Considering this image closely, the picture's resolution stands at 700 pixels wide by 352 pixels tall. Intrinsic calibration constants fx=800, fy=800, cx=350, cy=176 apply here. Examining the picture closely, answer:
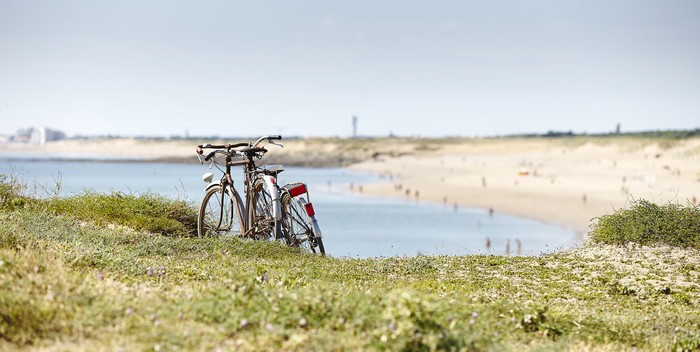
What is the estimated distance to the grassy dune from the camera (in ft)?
21.0

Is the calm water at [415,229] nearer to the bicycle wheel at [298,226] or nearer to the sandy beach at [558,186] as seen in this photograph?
the sandy beach at [558,186]

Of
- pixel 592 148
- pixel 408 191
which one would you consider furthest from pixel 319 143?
pixel 408 191

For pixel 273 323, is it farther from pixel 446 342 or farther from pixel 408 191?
pixel 408 191

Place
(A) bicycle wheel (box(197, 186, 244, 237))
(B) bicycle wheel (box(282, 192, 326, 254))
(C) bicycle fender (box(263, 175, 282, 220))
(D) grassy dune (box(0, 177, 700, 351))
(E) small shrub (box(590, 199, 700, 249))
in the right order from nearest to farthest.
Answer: (D) grassy dune (box(0, 177, 700, 351)) → (C) bicycle fender (box(263, 175, 282, 220)) → (B) bicycle wheel (box(282, 192, 326, 254)) → (A) bicycle wheel (box(197, 186, 244, 237)) → (E) small shrub (box(590, 199, 700, 249))

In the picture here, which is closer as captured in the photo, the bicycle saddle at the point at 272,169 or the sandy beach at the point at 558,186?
the bicycle saddle at the point at 272,169

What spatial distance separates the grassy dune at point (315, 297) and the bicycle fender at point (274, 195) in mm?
525

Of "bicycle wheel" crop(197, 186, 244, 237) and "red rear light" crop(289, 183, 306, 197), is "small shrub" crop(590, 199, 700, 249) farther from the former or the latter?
"bicycle wheel" crop(197, 186, 244, 237)

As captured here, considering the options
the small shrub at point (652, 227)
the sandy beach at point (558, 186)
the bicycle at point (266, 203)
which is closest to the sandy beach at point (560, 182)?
the sandy beach at point (558, 186)

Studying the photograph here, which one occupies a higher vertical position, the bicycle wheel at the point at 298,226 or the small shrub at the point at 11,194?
the small shrub at the point at 11,194

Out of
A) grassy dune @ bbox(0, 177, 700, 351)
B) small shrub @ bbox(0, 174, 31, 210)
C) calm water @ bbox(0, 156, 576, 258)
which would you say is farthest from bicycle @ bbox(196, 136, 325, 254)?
calm water @ bbox(0, 156, 576, 258)

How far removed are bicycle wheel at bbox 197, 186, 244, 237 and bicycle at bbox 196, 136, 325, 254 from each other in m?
0.02

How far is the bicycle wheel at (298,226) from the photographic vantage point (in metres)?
13.8

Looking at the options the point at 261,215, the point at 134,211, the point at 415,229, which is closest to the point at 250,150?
the point at 261,215

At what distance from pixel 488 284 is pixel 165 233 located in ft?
22.9
